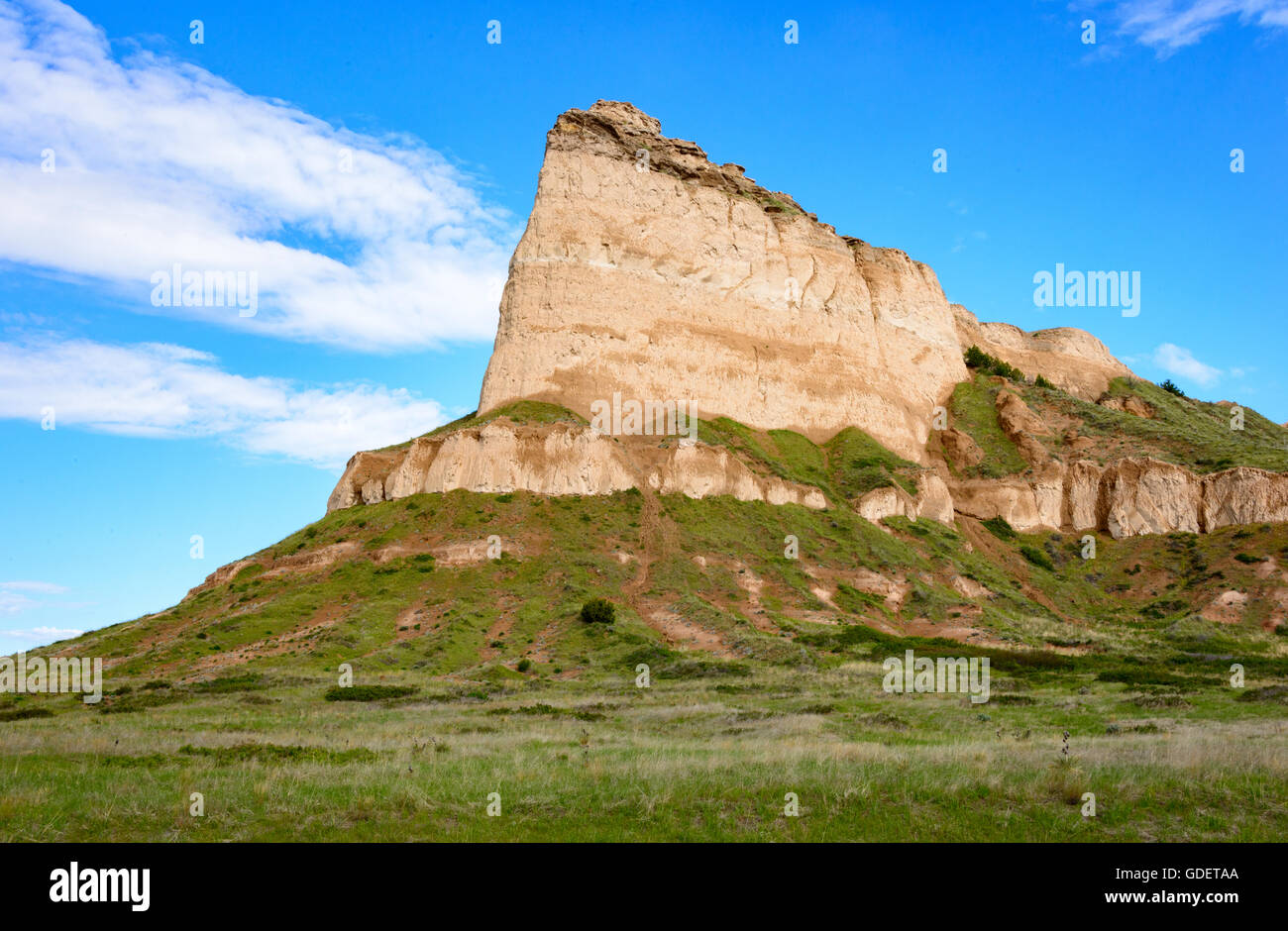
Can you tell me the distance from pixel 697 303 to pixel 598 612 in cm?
4255

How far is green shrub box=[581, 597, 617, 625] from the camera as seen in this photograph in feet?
155

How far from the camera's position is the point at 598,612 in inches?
1868

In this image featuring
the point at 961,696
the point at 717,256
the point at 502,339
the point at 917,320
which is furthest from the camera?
the point at 917,320

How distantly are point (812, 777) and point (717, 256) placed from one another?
76154 mm

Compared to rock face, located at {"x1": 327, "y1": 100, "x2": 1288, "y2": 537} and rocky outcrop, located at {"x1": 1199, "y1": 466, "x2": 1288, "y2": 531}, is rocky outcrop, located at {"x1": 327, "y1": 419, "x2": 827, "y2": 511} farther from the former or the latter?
rocky outcrop, located at {"x1": 1199, "y1": 466, "x2": 1288, "y2": 531}

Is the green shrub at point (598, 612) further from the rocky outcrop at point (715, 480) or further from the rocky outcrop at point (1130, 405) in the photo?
the rocky outcrop at point (1130, 405)

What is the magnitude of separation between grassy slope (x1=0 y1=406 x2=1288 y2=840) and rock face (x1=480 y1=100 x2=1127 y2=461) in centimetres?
727

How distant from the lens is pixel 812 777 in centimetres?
1384

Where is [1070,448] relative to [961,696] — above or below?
above

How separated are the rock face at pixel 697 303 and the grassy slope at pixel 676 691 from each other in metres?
7.27

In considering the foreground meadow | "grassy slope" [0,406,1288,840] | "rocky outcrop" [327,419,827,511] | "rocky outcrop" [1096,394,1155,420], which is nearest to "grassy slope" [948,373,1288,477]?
"rocky outcrop" [1096,394,1155,420]

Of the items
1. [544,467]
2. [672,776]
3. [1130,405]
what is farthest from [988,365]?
[672,776]
